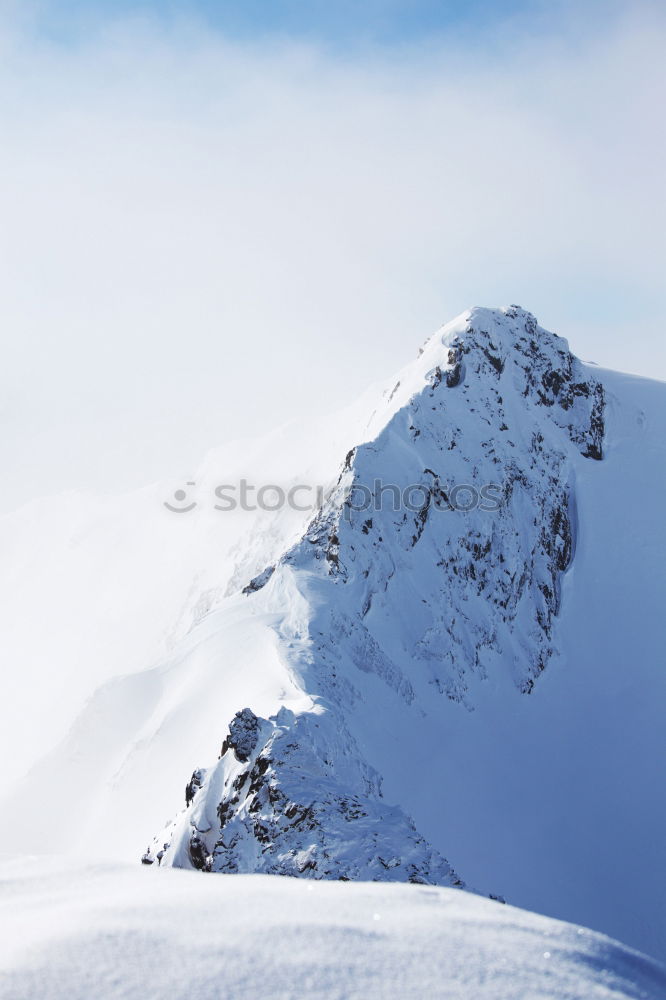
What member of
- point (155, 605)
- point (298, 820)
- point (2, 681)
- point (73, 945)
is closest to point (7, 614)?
point (2, 681)

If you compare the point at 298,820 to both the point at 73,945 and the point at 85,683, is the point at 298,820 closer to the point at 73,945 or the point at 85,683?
the point at 73,945

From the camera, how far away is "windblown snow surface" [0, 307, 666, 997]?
1312 centimetres

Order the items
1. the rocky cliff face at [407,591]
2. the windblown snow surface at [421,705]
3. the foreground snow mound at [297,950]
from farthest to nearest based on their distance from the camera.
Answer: the rocky cliff face at [407,591] < the windblown snow surface at [421,705] < the foreground snow mound at [297,950]

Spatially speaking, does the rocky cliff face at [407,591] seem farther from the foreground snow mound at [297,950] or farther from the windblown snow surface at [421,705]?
the foreground snow mound at [297,950]

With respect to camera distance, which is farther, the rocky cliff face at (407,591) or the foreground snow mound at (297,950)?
the rocky cliff face at (407,591)

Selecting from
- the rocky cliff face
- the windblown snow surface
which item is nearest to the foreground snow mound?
the windblown snow surface

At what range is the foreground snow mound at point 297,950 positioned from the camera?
5277 mm

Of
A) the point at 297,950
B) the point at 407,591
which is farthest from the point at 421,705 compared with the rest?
the point at 297,950

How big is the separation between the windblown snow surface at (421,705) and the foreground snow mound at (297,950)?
0.17ft

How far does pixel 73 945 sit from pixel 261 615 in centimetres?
2462

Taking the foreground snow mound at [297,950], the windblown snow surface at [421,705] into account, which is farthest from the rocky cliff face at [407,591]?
the foreground snow mound at [297,950]

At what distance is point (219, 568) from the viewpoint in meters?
52.6

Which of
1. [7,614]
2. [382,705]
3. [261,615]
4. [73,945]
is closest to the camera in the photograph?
[73,945]

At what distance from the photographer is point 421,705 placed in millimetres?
29688
